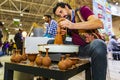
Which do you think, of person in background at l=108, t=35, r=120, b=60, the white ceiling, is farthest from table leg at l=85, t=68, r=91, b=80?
the white ceiling

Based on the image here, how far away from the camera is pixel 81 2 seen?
4098mm

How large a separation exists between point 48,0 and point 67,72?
38.1 ft

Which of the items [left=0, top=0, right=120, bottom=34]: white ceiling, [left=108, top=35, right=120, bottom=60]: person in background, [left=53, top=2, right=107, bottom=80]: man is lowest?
[left=108, top=35, right=120, bottom=60]: person in background

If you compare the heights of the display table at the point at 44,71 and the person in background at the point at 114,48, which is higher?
the display table at the point at 44,71

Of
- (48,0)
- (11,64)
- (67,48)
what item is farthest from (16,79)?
(48,0)

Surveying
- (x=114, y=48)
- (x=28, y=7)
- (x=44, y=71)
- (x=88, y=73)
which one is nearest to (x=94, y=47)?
(x=88, y=73)

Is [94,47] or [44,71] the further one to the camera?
[94,47]

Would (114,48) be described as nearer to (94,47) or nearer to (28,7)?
(94,47)

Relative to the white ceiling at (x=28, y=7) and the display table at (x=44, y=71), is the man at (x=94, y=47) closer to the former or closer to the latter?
the display table at (x=44, y=71)

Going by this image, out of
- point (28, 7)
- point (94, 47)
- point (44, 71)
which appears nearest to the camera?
point (44, 71)

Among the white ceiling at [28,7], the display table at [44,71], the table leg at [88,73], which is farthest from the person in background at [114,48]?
the display table at [44,71]

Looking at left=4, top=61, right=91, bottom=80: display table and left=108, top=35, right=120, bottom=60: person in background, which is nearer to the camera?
left=4, top=61, right=91, bottom=80: display table

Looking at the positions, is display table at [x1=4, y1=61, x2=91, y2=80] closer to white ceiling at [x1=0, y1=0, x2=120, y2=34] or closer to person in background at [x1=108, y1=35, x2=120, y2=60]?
person in background at [x1=108, y1=35, x2=120, y2=60]

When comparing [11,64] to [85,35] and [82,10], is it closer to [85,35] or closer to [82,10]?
[85,35]
